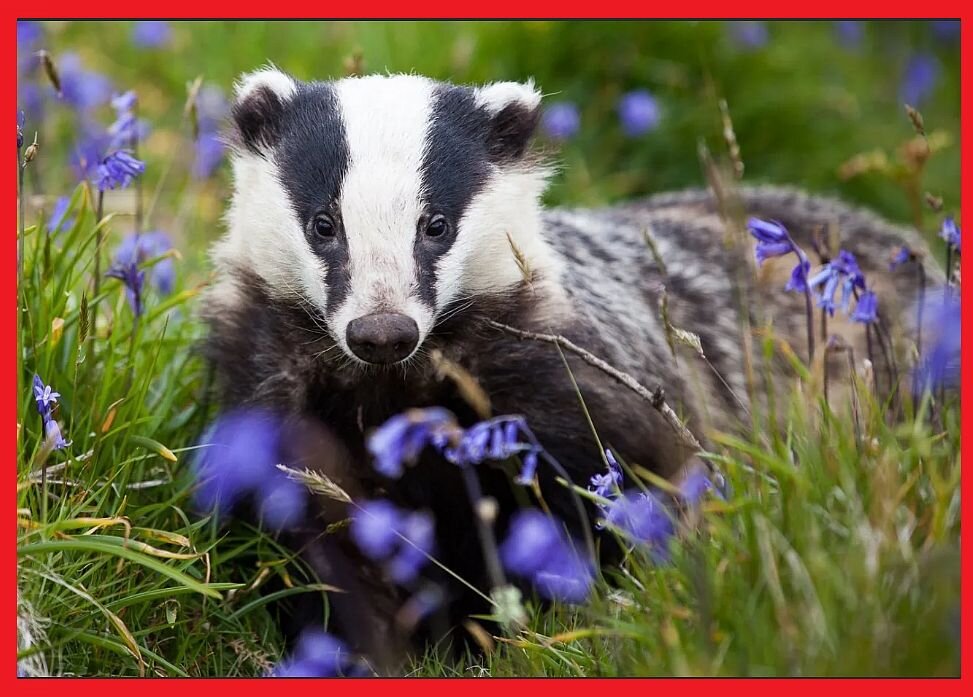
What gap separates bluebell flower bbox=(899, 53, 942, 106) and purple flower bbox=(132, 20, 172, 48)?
368 cm

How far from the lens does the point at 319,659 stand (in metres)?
3.03

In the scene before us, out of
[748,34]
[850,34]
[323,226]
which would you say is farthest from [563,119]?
[323,226]

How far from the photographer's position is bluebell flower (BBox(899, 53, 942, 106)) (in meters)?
6.44

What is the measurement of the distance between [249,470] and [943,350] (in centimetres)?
166

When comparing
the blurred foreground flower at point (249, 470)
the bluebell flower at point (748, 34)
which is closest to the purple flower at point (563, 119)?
the bluebell flower at point (748, 34)

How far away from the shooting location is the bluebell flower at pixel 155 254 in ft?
12.6

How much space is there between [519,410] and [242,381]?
2.42 feet

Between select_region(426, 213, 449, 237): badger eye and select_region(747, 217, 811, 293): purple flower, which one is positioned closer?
select_region(747, 217, 811, 293): purple flower

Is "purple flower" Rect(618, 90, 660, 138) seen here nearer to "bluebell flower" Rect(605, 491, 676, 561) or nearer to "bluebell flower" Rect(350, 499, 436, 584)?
"bluebell flower" Rect(350, 499, 436, 584)

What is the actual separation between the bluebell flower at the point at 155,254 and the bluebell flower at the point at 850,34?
12.4ft

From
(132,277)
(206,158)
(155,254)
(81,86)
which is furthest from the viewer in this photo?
(206,158)

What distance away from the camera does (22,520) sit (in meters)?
2.63

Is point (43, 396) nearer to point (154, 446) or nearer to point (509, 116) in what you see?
point (154, 446)

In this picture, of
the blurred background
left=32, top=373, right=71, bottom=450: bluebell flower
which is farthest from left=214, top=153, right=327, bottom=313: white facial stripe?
the blurred background
